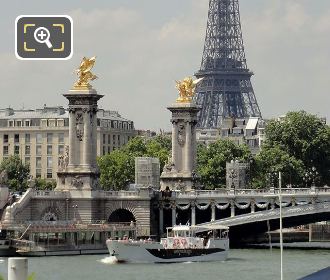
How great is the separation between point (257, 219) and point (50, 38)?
54.9 meters

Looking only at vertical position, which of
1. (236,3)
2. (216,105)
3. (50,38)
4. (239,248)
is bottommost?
(239,248)

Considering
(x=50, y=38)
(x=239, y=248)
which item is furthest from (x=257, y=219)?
(x=50, y=38)

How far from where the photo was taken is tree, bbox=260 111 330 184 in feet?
333

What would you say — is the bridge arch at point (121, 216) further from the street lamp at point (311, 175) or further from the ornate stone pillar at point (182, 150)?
the street lamp at point (311, 175)

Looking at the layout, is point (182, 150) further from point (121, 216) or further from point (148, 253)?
point (148, 253)

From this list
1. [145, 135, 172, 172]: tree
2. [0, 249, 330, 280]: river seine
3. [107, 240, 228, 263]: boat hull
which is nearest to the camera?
[0, 249, 330, 280]: river seine

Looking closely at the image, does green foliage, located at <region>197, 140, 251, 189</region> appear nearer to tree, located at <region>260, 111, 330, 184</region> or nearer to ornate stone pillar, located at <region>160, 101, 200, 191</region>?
tree, located at <region>260, 111, 330, 184</region>

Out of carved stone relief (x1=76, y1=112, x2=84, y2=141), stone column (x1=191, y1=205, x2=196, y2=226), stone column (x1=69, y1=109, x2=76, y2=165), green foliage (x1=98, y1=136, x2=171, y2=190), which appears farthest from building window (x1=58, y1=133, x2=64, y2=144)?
stone column (x1=191, y1=205, x2=196, y2=226)

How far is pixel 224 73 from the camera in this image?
178625 mm

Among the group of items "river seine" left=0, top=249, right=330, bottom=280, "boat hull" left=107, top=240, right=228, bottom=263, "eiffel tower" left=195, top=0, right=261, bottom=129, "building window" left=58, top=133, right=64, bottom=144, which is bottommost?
"river seine" left=0, top=249, right=330, bottom=280

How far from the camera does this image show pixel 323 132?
102m

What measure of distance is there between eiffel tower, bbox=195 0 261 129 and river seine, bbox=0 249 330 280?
111963 millimetres

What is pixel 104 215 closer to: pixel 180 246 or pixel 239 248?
pixel 239 248

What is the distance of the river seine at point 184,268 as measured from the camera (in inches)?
1978
